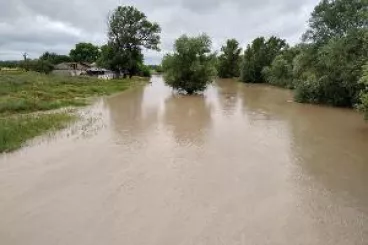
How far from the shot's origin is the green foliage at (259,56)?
61.9 metres

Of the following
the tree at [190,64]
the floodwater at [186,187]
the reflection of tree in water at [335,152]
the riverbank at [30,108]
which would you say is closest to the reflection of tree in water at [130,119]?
the floodwater at [186,187]

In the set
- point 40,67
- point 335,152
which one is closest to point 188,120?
point 335,152

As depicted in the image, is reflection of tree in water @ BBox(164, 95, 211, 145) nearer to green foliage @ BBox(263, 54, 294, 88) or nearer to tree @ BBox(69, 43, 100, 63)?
green foliage @ BBox(263, 54, 294, 88)

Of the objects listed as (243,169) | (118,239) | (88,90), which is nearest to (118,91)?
(88,90)

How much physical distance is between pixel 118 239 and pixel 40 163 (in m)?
6.08

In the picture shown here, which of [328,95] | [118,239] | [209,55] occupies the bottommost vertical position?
[118,239]

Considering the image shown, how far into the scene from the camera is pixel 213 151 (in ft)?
46.2

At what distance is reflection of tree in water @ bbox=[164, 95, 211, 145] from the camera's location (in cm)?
1664

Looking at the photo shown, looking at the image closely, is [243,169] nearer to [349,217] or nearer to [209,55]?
[349,217]

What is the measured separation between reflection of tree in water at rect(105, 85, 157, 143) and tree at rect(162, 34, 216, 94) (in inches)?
334

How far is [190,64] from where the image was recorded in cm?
3666

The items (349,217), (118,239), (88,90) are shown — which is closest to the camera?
(118,239)

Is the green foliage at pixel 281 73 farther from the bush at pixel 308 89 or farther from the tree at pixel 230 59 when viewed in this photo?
the tree at pixel 230 59

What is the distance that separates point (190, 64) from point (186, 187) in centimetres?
2767
